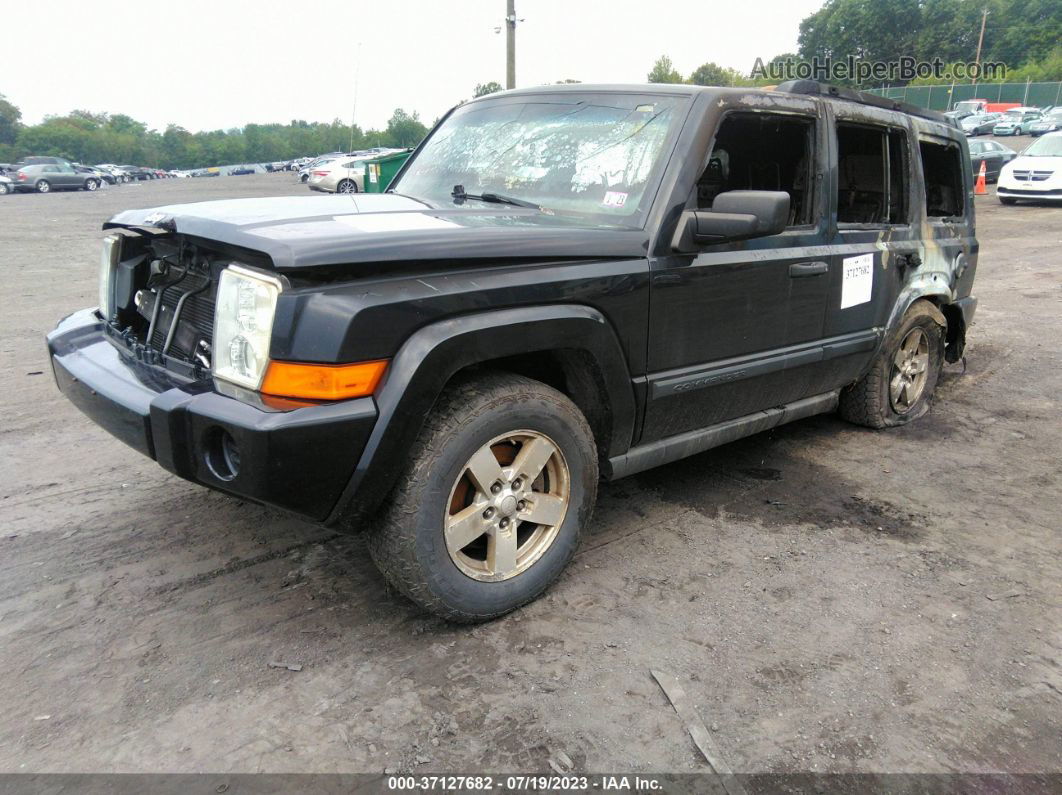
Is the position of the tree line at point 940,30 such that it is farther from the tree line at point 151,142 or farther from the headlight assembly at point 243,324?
the headlight assembly at point 243,324

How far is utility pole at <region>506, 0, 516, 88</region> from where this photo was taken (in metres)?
22.2

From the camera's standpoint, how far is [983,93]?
6116cm

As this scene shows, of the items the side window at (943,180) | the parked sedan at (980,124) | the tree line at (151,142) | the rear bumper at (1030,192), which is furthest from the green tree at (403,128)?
the side window at (943,180)

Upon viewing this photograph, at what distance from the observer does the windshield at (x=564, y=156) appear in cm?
319

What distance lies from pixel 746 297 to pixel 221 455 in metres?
2.18

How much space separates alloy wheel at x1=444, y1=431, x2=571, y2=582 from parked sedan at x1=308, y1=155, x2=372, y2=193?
2049cm

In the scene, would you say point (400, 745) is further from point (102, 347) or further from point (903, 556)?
point (903, 556)

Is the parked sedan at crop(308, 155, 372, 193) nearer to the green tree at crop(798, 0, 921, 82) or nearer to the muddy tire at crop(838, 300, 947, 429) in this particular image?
the muddy tire at crop(838, 300, 947, 429)

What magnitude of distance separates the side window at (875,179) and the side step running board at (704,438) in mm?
1007

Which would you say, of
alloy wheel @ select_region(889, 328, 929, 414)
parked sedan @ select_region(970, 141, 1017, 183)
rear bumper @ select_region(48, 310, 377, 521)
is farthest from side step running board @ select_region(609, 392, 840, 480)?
parked sedan @ select_region(970, 141, 1017, 183)

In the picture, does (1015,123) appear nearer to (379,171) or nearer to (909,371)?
(379,171)

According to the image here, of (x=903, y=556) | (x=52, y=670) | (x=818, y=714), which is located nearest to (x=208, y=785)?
(x=52, y=670)

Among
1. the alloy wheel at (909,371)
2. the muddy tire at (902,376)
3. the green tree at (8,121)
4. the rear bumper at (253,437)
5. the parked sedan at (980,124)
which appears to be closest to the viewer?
the rear bumper at (253,437)

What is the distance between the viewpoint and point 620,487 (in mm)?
3975
